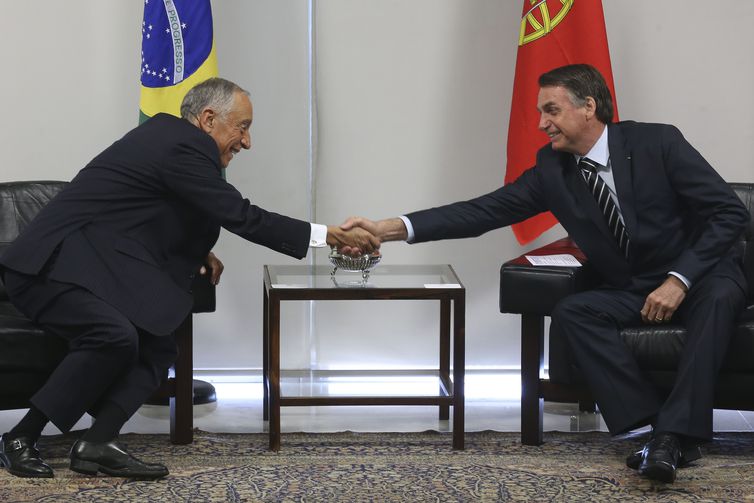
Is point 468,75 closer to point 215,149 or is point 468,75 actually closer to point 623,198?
point 623,198

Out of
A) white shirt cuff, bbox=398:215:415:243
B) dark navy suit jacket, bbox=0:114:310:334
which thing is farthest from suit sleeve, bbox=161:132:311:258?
white shirt cuff, bbox=398:215:415:243

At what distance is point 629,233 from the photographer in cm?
334

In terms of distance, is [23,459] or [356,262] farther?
[356,262]

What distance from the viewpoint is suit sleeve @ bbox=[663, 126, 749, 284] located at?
322cm

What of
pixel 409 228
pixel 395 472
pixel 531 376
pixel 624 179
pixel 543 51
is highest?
pixel 543 51

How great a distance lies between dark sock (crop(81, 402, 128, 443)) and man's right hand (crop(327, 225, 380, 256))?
824mm

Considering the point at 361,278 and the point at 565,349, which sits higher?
the point at 361,278

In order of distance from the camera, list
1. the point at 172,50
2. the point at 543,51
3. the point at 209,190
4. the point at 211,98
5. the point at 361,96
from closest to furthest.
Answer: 1. the point at 209,190
2. the point at 211,98
3. the point at 172,50
4. the point at 543,51
5. the point at 361,96

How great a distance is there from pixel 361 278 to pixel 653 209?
90 cm

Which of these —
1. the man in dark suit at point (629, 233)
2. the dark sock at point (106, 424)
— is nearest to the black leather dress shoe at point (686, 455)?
the man in dark suit at point (629, 233)

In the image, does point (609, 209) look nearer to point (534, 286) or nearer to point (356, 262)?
point (534, 286)

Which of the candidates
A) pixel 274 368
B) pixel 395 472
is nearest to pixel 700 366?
pixel 395 472

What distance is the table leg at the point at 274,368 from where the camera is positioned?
3264 mm

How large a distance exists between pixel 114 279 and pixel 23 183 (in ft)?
2.89
